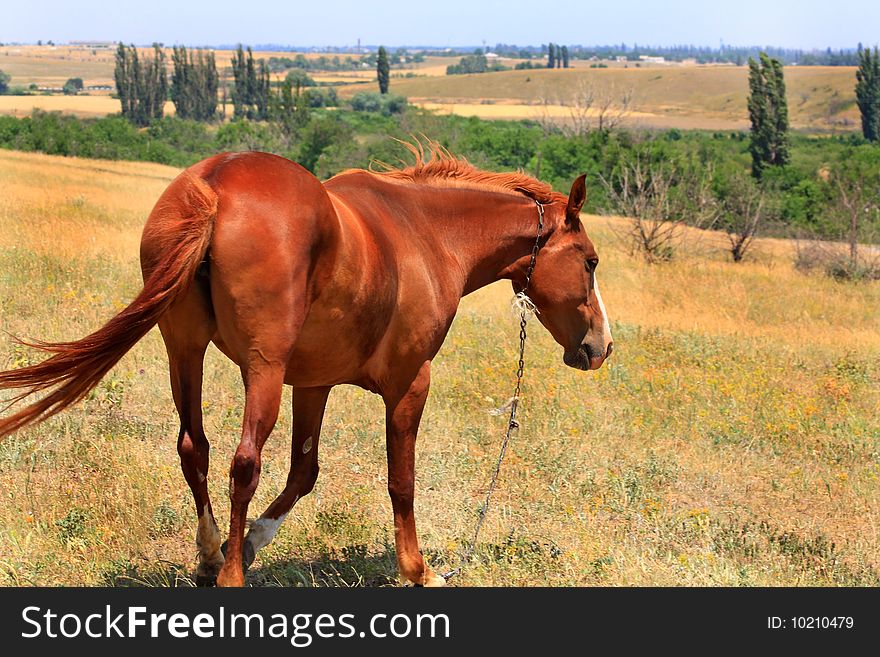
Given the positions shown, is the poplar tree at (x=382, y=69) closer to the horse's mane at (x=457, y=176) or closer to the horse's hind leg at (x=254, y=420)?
the horse's mane at (x=457, y=176)

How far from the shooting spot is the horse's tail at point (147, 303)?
372 centimetres

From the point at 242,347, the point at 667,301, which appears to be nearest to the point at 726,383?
the point at 242,347

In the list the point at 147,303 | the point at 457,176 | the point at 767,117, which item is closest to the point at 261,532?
the point at 147,303

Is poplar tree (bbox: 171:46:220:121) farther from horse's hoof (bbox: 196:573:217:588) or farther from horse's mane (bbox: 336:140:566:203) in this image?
horse's hoof (bbox: 196:573:217:588)

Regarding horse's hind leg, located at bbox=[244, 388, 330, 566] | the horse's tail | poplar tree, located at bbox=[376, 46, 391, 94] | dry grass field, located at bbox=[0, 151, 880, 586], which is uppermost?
poplar tree, located at bbox=[376, 46, 391, 94]

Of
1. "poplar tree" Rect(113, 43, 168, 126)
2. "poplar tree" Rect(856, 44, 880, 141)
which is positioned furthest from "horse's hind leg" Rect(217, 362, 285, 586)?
"poplar tree" Rect(113, 43, 168, 126)

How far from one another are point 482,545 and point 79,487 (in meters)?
2.43

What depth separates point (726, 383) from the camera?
1035 cm

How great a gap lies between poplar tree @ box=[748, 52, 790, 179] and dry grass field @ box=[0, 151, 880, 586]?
6001 cm

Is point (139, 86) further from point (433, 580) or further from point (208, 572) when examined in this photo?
point (208, 572)

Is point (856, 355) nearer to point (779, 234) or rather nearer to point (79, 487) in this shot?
point (79, 487)

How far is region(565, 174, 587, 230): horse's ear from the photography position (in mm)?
5191

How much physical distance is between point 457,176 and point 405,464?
166cm

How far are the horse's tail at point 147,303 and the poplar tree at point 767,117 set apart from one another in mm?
67556
